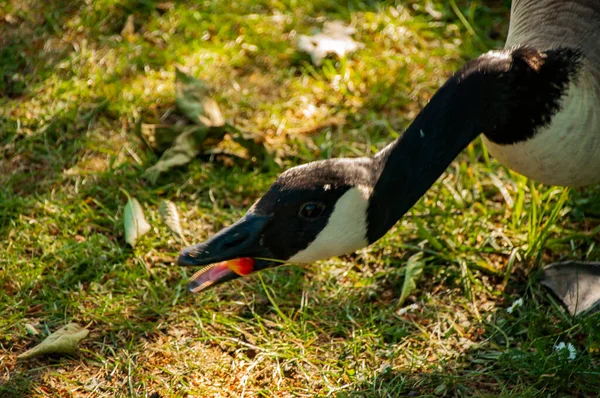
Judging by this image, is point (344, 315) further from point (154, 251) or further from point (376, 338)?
point (154, 251)

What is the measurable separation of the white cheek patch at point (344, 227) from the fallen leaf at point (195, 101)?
1.78 metres

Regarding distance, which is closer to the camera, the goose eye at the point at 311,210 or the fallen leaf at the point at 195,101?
the goose eye at the point at 311,210

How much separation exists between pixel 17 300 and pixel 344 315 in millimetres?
1522

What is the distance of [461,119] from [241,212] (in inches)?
59.8

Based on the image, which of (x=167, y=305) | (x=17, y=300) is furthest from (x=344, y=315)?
(x=17, y=300)

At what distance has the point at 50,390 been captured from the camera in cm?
307

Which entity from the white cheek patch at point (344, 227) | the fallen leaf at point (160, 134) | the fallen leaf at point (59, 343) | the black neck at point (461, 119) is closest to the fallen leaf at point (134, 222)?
the fallen leaf at point (160, 134)

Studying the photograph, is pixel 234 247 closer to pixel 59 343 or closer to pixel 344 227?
pixel 344 227

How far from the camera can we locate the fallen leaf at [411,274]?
359 centimetres

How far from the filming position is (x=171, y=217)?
3.96 m

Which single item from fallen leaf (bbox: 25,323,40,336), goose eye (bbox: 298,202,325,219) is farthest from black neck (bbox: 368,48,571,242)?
fallen leaf (bbox: 25,323,40,336)

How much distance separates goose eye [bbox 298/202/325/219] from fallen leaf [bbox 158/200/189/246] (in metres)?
1.18

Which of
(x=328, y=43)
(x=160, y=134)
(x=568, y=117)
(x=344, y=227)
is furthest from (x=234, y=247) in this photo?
(x=328, y=43)

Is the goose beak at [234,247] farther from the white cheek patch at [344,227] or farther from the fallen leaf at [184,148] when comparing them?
the fallen leaf at [184,148]
